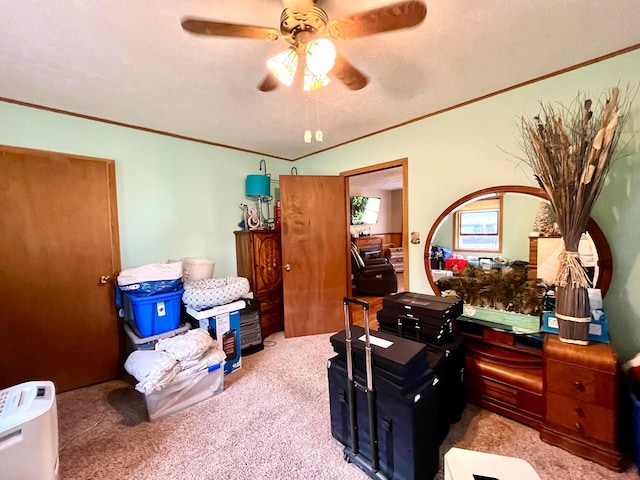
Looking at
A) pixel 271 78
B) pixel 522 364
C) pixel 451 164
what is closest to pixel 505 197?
pixel 451 164

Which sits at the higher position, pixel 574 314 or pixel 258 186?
pixel 258 186

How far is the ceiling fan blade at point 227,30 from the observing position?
1124 millimetres

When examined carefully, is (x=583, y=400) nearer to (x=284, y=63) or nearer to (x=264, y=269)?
(x=284, y=63)

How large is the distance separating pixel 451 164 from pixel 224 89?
2.03 m

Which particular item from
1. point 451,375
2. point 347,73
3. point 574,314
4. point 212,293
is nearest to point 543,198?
point 574,314

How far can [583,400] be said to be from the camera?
Result: 1.44 metres

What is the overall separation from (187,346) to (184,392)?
0.33 metres

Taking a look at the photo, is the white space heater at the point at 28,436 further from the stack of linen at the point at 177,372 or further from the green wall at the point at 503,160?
the green wall at the point at 503,160

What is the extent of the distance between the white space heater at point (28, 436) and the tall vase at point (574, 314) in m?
2.68

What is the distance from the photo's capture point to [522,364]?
174cm

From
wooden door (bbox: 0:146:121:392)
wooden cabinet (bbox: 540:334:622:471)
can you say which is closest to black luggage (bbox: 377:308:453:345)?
wooden cabinet (bbox: 540:334:622:471)

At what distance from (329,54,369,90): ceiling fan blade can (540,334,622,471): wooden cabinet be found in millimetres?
1922

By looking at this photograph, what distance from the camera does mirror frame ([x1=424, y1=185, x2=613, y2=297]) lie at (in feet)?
5.77

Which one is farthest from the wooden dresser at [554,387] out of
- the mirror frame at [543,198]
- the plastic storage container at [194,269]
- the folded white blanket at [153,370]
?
the plastic storage container at [194,269]
